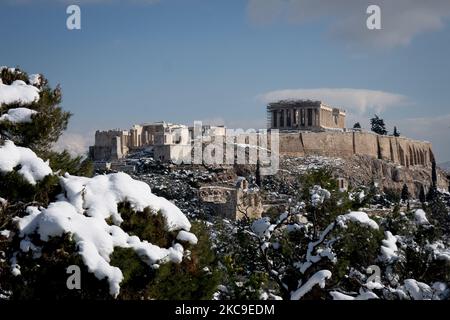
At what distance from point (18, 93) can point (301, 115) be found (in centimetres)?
7276

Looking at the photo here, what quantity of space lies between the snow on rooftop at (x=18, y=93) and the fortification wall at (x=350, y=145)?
5873cm

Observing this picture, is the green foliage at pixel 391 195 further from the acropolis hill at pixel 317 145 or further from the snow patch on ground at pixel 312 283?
the snow patch on ground at pixel 312 283

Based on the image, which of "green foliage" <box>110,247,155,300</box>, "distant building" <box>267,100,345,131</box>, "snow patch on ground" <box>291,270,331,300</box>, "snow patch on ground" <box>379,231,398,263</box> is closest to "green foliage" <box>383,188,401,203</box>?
"distant building" <box>267,100,345,131</box>

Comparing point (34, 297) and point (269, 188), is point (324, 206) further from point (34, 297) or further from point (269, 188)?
point (269, 188)

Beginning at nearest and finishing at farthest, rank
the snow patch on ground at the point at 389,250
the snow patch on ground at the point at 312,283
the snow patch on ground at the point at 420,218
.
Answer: the snow patch on ground at the point at 312,283 < the snow patch on ground at the point at 389,250 < the snow patch on ground at the point at 420,218

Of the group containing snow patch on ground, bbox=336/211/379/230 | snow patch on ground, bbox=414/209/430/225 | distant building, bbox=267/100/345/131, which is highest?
distant building, bbox=267/100/345/131

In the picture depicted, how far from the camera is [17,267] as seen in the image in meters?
6.48

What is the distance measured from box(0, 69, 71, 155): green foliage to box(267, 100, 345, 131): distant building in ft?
227

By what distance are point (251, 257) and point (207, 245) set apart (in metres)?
1.99

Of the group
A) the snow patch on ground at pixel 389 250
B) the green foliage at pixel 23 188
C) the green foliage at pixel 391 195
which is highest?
the green foliage at pixel 23 188

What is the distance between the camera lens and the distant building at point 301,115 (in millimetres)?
78438

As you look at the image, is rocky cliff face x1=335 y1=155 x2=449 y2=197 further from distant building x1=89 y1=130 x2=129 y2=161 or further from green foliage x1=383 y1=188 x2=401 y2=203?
distant building x1=89 y1=130 x2=129 y2=161

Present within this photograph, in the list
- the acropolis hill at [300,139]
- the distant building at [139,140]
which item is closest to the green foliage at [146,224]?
the acropolis hill at [300,139]

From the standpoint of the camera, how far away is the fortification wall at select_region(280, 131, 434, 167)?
6894 cm
